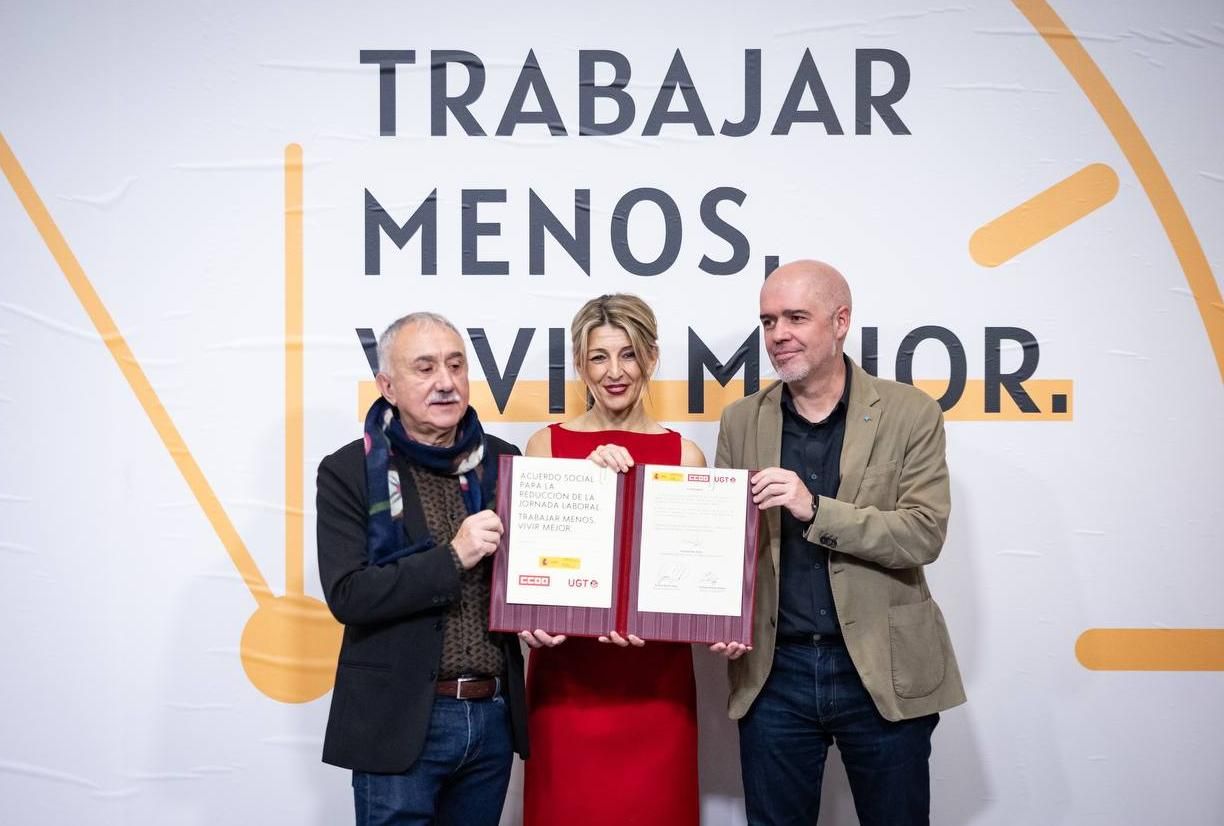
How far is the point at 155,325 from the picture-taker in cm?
279

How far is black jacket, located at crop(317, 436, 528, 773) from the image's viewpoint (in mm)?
1788

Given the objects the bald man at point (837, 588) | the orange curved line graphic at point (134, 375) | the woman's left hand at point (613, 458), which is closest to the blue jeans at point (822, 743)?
the bald man at point (837, 588)

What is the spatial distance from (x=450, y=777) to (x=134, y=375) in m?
1.68

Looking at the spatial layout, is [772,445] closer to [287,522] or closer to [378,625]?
[378,625]

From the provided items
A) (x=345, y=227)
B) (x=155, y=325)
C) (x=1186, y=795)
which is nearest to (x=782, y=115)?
(x=345, y=227)

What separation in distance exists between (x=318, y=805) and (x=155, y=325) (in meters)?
A: 1.55

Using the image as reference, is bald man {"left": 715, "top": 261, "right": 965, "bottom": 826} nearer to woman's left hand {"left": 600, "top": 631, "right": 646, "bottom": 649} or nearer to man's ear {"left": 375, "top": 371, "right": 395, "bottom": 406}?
woman's left hand {"left": 600, "top": 631, "right": 646, "bottom": 649}

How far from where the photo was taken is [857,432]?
2.09m

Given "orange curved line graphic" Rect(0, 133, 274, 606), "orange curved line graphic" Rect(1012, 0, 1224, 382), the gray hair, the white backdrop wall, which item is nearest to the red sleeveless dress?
the white backdrop wall

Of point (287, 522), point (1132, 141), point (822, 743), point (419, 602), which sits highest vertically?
point (1132, 141)

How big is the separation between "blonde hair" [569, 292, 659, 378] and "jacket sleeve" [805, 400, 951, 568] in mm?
575

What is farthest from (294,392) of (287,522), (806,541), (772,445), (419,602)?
(806,541)

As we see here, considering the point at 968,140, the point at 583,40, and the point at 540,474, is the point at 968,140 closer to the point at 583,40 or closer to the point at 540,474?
the point at 583,40

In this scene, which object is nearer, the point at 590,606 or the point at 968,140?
the point at 590,606
